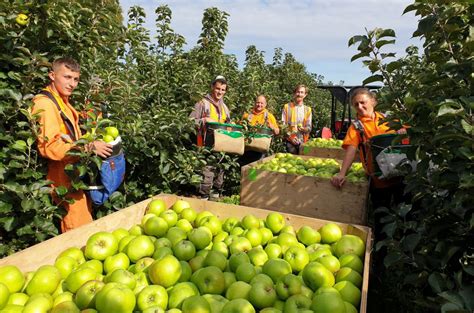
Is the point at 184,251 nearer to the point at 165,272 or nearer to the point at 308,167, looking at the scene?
the point at 165,272

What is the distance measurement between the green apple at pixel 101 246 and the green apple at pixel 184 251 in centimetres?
39

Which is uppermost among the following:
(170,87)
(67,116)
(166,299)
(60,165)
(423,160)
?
(170,87)

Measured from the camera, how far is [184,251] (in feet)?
7.10

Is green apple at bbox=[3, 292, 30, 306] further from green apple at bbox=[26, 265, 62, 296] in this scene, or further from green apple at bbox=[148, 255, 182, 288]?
green apple at bbox=[148, 255, 182, 288]

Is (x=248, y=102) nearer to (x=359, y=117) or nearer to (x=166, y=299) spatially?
(x=359, y=117)

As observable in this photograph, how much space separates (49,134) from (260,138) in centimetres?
333

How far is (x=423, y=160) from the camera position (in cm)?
195

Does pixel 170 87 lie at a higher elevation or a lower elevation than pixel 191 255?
higher

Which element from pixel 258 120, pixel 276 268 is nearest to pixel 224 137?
pixel 258 120

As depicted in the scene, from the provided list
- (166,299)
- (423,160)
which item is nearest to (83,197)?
(166,299)

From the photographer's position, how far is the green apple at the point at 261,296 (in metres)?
1.77

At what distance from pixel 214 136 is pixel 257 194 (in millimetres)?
1005

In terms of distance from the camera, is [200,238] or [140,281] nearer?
[140,281]

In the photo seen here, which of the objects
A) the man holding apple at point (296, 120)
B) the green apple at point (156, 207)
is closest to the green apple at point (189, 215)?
the green apple at point (156, 207)
